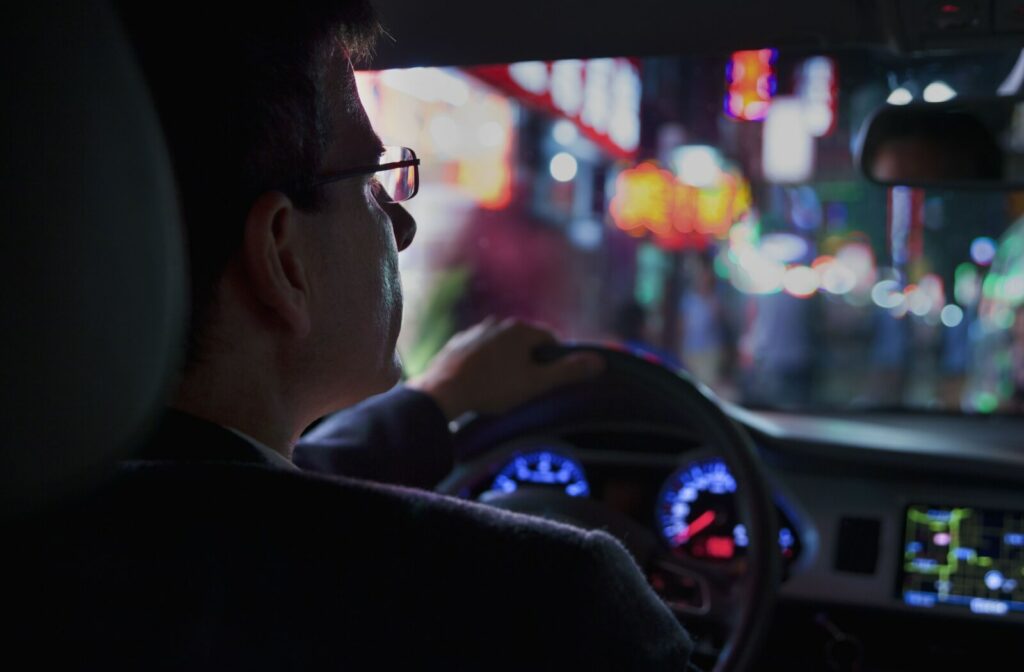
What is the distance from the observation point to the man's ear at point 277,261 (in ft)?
3.77

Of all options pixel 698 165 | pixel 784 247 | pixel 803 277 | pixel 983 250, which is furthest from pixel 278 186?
pixel 803 277

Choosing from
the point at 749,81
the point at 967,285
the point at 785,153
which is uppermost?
the point at 785,153

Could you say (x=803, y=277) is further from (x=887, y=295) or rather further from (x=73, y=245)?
(x=73, y=245)

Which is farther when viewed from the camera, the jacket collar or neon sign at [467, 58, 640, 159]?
neon sign at [467, 58, 640, 159]

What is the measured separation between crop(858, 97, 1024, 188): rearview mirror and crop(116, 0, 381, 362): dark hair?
1.47m

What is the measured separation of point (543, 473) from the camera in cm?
264

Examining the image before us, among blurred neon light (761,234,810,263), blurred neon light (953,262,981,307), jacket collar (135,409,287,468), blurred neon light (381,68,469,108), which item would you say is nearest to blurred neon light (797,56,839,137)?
jacket collar (135,409,287,468)

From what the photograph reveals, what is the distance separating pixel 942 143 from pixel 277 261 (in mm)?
1656

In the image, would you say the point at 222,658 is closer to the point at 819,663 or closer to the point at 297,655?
the point at 297,655

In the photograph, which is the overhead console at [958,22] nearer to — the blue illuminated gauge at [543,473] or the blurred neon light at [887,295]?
the blue illuminated gauge at [543,473]

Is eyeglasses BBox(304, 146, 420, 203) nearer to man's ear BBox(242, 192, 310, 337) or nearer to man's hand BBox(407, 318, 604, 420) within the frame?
man's ear BBox(242, 192, 310, 337)

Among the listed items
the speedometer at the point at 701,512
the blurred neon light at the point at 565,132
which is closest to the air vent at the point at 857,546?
the speedometer at the point at 701,512

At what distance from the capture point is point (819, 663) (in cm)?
266

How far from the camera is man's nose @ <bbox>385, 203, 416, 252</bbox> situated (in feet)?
4.90
